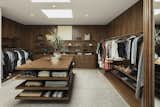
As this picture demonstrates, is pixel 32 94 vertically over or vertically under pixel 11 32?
under

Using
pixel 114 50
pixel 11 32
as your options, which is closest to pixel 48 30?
pixel 11 32

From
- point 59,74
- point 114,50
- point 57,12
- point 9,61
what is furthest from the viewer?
point 9,61

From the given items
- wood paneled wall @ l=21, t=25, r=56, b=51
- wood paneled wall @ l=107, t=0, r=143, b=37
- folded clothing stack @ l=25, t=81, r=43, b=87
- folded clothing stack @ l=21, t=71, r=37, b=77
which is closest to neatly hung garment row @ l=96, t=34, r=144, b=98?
wood paneled wall @ l=107, t=0, r=143, b=37

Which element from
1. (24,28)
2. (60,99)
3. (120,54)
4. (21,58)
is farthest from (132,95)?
(24,28)

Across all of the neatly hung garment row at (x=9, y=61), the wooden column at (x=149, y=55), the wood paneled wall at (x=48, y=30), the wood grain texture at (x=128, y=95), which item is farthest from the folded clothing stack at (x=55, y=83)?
the wood paneled wall at (x=48, y=30)

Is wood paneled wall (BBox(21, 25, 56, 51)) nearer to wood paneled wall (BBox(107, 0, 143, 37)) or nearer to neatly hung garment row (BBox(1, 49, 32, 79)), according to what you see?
neatly hung garment row (BBox(1, 49, 32, 79))

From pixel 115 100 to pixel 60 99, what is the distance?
1.24m

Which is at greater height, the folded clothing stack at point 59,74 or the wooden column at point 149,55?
the wooden column at point 149,55

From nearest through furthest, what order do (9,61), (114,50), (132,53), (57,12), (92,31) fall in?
(132,53) < (114,50) < (57,12) < (9,61) < (92,31)

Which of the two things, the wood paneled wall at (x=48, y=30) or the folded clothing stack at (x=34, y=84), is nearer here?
the folded clothing stack at (x=34, y=84)

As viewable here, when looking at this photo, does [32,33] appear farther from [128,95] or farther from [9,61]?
[128,95]

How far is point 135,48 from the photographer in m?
3.59

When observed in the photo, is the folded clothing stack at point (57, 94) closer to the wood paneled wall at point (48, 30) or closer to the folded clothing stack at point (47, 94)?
the folded clothing stack at point (47, 94)

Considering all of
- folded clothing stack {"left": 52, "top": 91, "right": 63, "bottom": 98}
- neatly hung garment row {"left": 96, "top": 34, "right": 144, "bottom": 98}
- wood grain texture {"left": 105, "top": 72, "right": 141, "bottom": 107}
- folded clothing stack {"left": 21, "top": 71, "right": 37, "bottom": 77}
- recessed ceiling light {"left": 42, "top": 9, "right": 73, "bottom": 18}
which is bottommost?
wood grain texture {"left": 105, "top": 72, "right": 141, "bottom": 107}
